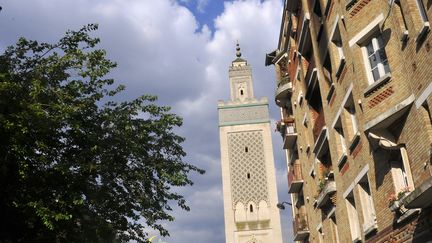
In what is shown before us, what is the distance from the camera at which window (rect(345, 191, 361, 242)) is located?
1521cm

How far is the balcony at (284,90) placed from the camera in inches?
1054

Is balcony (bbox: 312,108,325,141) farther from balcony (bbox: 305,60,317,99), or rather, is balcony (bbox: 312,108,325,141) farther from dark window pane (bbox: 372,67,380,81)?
dark window pane (bbox: 372,67,380,81)

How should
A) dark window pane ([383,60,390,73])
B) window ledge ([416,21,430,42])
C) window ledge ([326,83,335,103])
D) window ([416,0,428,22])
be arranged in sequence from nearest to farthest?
window ledge ([416,21,430,42]) → window ([416,0,428,22]) → dark window pane ([383,60,390,73]) → window ledge ([326,83,335,103])

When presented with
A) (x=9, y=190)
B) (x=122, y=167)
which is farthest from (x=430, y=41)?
(x=9, y=190)

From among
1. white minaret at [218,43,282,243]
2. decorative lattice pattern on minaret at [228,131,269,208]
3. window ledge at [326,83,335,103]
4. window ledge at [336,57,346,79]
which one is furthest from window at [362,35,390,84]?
decorative lattice pattern on minaret at [228,131,269,208]

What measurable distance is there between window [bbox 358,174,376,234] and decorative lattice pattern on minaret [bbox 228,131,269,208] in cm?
4726

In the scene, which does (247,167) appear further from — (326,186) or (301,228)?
(326,186)

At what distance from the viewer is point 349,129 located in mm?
15133

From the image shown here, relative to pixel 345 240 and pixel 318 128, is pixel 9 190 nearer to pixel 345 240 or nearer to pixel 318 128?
pixel 345 240

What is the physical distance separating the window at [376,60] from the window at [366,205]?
3058 mm

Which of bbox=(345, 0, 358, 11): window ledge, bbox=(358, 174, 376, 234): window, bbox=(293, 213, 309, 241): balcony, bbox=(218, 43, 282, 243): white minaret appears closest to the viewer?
bbox=(358, 174, 376, 234): window

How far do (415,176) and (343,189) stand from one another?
5.77m

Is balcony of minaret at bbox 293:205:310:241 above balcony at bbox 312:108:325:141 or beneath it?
beneath

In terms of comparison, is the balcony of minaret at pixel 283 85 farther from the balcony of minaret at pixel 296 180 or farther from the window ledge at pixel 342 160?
the window ledge at pixel 342 160
